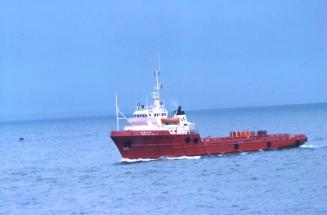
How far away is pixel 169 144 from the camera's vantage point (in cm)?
6969

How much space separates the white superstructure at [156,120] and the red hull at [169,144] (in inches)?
55.7

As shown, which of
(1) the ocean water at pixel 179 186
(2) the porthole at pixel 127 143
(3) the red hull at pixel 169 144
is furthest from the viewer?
(2) the porthole at pixel 127 143

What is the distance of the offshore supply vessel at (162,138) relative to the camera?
68500mm

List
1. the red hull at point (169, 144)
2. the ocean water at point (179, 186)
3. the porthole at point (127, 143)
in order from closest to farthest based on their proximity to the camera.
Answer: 1. the ocean water at point (179, 186)
2. the red hull at point (169, 144)
3. the porthole at point (127, 143)

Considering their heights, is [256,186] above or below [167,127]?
below

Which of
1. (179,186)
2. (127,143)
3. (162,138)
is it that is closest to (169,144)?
(162,138)

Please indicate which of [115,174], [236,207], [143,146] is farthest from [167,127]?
[236,207]

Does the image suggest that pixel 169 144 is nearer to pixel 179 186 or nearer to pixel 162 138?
pixel 162 138

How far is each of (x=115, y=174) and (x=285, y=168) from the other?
565 inches

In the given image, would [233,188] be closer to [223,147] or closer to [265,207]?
[265,207]

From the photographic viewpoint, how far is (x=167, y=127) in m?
71.1

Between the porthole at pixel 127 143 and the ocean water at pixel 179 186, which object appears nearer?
the ocean water at pixel 179 186

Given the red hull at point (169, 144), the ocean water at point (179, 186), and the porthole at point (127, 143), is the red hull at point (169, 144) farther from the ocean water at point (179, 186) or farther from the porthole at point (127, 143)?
the ocean water at point (179, 186)

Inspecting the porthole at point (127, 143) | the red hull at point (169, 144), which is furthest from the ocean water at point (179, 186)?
the porthole at point (127, 143)
